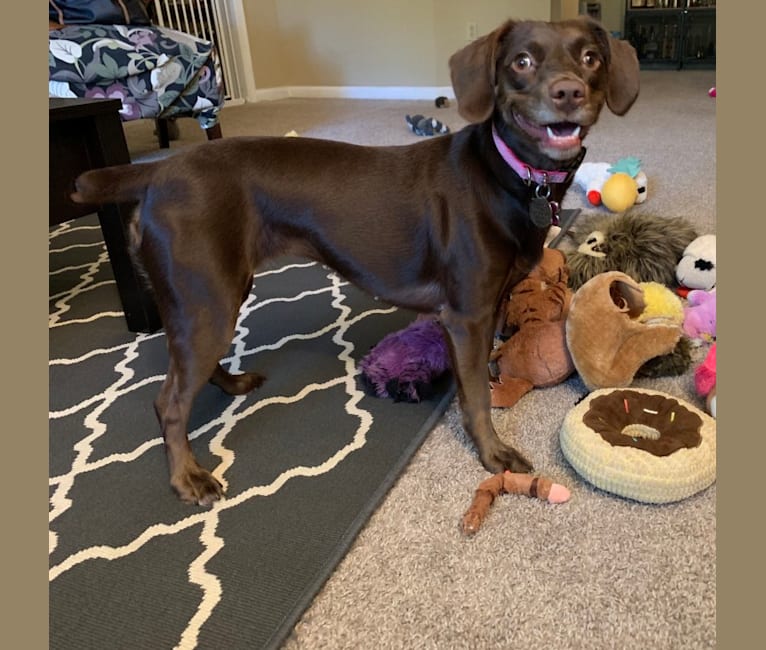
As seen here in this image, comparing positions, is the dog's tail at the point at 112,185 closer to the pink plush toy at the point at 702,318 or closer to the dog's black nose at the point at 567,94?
the dog's black nose at the point at 567,94

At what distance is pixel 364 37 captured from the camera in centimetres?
588

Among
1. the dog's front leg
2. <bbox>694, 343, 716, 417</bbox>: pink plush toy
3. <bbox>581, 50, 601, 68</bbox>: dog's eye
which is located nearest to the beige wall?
<bbox>581, 50, 601, 68</bbox>: dog's eye

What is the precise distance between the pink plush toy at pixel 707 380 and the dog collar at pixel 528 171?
549 mm

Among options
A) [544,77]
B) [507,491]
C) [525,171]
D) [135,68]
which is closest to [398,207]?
[525,171]

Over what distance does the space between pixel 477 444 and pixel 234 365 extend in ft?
2.59

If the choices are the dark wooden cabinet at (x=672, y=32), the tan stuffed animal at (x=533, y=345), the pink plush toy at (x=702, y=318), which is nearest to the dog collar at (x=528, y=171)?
the tan stuffed animal at (x=533, y=345)

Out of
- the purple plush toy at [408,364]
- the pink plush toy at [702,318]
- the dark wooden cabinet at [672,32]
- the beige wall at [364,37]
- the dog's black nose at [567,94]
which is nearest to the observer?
the dog's black nose at [567,94]

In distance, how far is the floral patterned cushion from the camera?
345cm

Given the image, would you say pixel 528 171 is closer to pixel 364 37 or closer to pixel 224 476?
pixel 224 476

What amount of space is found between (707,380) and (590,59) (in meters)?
0.73

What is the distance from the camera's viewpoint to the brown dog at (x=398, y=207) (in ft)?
4.13

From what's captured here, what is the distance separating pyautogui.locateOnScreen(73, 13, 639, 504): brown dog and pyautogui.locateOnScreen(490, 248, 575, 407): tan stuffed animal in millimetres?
224

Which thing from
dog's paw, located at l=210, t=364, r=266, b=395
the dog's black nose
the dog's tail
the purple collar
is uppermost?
the dog's black nose

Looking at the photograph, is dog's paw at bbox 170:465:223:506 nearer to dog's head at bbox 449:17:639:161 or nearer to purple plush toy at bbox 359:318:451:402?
purple plush toy at bbox 359:318:451:402
